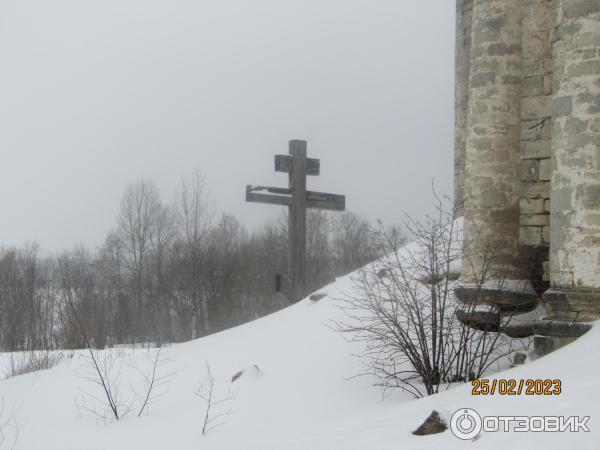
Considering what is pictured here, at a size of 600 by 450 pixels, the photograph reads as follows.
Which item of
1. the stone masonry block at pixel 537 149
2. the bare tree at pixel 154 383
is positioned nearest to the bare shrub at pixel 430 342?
the stone masonry block at pixel 537 149

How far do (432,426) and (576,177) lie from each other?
Answer: 113 inches

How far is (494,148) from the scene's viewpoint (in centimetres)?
757

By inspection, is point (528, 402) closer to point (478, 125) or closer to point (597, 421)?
point (597, 421)

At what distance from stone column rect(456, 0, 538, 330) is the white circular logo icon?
2927mm

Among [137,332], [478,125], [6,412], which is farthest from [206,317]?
[478,125]

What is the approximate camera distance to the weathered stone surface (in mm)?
4398

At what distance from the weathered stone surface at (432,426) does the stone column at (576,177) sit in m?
2.12

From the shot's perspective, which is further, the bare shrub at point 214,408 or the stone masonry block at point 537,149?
the stone masonry block at point 537,149

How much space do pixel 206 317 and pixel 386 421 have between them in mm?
24820

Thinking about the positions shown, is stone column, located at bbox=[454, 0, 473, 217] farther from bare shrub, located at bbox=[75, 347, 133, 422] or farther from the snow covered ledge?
bare shrub, located at bbox=[75, 347, 133, 422]

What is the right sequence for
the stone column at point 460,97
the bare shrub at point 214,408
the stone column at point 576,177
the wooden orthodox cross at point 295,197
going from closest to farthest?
the stone column at point 576,177, the bare shrub at point 214,408, the stone column at point 460,97, the wooden orthodox cross at point 295,197

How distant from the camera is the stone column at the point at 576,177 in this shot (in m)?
5.86

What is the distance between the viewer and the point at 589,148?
5898 millimetres

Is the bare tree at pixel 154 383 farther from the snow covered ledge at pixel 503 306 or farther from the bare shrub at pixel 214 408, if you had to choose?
the snow covered ledge at pixel 503 306
